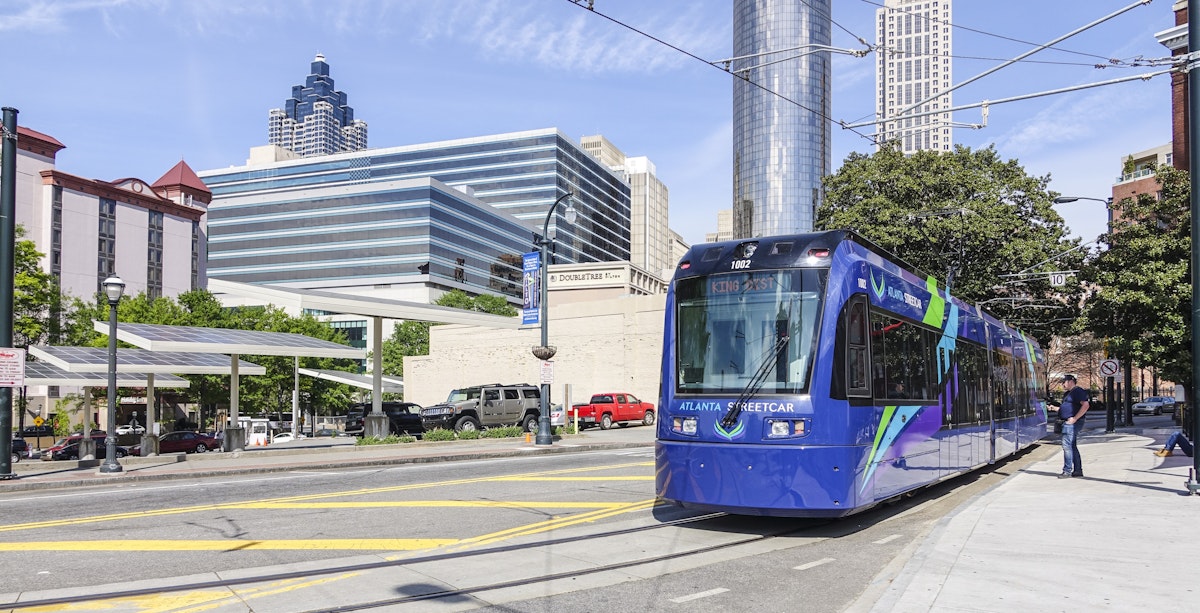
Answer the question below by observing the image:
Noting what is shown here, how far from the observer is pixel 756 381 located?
9.49m

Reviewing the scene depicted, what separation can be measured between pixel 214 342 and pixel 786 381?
2098cm

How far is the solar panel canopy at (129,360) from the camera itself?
2572 centimetres

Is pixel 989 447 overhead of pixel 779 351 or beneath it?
beneath

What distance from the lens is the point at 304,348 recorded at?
29.2 metres

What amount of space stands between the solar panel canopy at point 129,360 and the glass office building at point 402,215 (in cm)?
7336

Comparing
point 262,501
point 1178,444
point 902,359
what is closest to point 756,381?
point 902,359

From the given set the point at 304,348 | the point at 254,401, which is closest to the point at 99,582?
the point at 304,348

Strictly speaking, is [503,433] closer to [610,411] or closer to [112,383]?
[610,411]

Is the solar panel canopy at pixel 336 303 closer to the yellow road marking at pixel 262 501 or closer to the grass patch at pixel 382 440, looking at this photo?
the grass patch at pixel 382 440

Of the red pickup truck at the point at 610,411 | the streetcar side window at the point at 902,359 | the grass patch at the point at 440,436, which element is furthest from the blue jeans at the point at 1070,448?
the red pickup truck at the point at 610,411

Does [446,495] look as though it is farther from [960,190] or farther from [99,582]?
[960,190]

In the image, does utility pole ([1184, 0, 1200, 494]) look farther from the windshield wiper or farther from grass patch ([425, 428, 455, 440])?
grass patch ([425, 428, 455, 440])

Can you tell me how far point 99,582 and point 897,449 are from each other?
28.7 ft

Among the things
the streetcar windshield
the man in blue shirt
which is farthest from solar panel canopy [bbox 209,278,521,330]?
the man in blue shirt
